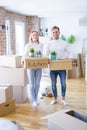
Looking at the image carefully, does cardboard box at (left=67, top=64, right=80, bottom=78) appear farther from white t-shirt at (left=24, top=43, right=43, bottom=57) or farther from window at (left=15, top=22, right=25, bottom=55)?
white t-shirt at (left=24, top=43, right=43, bottom=57)

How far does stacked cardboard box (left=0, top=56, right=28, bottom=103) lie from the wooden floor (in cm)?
24

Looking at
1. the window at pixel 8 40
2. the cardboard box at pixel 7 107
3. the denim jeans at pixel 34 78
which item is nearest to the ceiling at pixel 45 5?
the window at pixel 8 40

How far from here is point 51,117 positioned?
63.5 inches

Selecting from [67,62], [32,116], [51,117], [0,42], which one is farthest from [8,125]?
[0,42]

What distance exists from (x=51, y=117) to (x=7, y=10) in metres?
4.87

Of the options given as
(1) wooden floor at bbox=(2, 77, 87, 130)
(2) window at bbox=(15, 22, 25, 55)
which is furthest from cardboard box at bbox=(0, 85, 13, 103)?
(2) window at bbox=(15, 22, 25, 55)

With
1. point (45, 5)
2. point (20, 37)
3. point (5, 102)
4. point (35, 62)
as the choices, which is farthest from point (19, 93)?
point (20, 37)

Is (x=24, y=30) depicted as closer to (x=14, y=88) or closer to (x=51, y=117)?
(x=14, y=88)

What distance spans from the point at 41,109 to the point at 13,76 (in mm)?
853

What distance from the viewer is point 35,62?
11.4ft

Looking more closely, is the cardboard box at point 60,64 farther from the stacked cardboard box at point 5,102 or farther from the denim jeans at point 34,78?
the stacked cardboard box at point 5,102

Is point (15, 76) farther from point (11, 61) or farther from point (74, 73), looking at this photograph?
point (74, 73)

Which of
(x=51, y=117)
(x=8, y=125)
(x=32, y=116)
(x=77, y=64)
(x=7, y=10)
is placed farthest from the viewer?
(x=77, y=64)

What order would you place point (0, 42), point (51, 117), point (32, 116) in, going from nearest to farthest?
point (51, 117)
point (32, 116)
point (0, 42)
